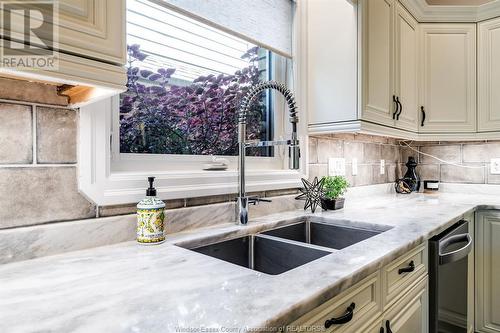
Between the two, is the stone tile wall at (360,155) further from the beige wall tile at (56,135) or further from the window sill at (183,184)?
the beige wall tile at (56,135)

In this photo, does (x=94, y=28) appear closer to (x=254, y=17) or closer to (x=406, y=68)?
(x=254, y=17)

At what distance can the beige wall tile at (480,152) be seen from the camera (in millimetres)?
2424

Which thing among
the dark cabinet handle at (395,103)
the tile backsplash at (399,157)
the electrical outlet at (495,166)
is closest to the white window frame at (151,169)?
the tile backsplash at (399,157)

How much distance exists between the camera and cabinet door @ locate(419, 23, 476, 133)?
2275 millimetres

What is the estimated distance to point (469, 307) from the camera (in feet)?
5.85

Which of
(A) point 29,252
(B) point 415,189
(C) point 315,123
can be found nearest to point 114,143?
(A) point 29,252

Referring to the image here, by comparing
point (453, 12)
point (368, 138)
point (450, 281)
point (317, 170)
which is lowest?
point (450, 281)

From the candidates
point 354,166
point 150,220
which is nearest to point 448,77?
point 354,166

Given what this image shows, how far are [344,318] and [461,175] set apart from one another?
2427 millimetres

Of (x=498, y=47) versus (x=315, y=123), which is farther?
(x=498, y=47)

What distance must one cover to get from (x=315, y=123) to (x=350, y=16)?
1.88 ft

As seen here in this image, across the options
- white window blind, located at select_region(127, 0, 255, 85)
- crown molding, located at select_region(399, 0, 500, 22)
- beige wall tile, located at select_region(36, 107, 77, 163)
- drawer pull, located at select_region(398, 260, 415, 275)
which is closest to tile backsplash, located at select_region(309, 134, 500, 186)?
white window blind, located at select_region(127, 0, 255, 85)

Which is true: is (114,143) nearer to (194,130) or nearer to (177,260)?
(194,130)

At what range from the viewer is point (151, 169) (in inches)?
46.5
